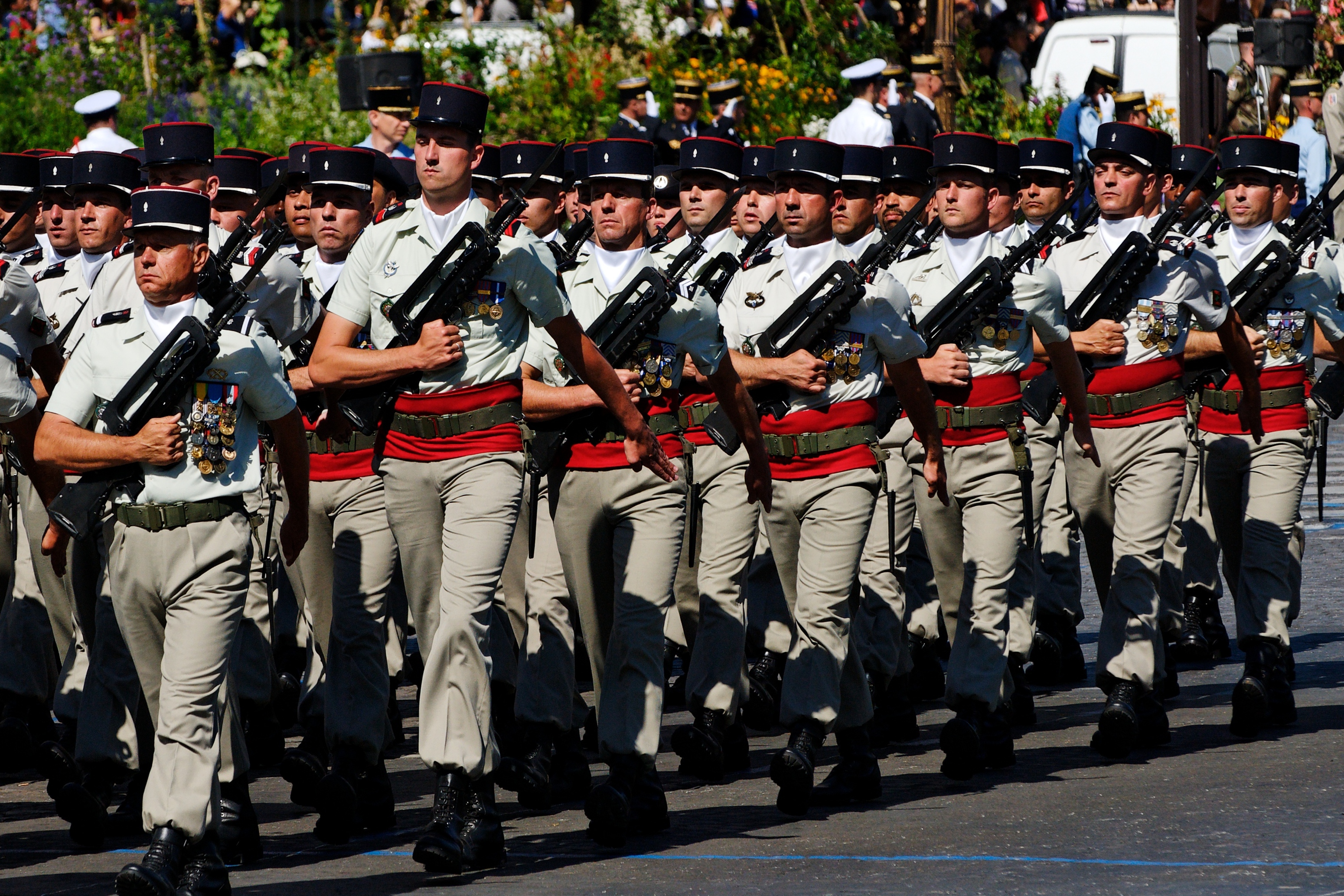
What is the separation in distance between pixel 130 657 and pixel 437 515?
1.21m

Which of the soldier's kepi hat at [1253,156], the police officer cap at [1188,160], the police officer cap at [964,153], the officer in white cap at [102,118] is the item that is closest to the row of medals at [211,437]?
the police officer cap at [964,153]

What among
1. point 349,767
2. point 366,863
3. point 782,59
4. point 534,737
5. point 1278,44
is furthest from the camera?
point 782,59

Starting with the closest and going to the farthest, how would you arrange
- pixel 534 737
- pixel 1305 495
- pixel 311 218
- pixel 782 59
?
pixel 534 737 → pixel 311 218 → pixel 1305 495 → pixel 782 59

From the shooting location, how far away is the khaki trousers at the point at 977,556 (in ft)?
27.2

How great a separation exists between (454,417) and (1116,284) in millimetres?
3281

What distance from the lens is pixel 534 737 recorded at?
26.0 ft

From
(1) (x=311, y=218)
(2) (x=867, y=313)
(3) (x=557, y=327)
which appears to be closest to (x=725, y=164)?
(1) (x=311, y=218)

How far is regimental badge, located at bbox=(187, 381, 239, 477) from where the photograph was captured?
645 centimetres

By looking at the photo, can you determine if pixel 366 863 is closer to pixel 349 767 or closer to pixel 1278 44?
pixel 349 767

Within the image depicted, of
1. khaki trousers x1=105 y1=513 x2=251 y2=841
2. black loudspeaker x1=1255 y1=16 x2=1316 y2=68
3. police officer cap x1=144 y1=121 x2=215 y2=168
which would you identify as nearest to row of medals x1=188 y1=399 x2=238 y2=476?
khaki trousers x1=105 y1=513 x2=251 y2=841

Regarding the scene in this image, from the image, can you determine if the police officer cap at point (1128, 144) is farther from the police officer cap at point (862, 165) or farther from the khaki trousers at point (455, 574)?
the khaki trousers at point (455, 574)

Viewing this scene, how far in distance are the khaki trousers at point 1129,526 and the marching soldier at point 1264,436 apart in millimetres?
601

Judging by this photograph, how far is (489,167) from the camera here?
10.4 meters

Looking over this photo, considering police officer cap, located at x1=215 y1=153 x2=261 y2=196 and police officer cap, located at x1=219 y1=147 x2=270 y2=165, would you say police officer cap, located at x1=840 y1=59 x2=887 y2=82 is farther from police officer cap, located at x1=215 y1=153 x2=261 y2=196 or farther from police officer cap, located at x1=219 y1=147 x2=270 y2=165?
police officer cap, located at x1=215 y1=153 x2=261 y2=196
